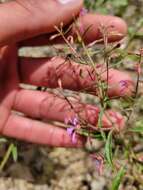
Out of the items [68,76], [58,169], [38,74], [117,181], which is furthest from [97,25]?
[58,169]

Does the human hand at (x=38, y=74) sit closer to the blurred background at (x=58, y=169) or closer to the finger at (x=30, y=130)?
the finger at (x=30, y=130)

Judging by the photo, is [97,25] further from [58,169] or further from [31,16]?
[58,169]

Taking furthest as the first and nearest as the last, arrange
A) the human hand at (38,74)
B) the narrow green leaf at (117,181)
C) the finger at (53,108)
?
1. the finger at (53,108)
2. the human hand at (38,74)
3. the narrow green leaf at (117,181)

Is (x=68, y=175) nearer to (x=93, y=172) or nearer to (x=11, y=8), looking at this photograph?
(x=93, y=172)

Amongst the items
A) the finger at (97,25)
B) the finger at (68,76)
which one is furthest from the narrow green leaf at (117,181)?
the finger at (97,25)

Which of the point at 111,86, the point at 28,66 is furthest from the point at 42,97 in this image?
the point at 111,86

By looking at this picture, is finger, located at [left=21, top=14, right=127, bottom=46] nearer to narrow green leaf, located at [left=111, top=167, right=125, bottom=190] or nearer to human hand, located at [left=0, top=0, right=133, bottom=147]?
human hand, located at [left=0, top=0, right=133, bottom=147]

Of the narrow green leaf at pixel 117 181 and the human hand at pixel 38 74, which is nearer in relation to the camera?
the narrow green leaf at pixel 117 181
